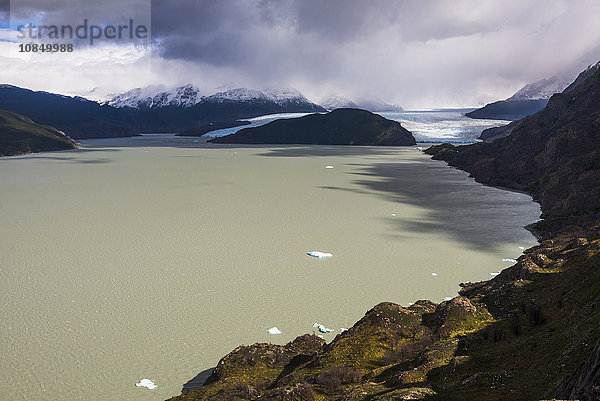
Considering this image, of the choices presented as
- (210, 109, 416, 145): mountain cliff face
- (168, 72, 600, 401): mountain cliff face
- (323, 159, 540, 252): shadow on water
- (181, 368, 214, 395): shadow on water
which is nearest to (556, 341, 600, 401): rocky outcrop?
(168, 72, 600, 401): mountain cliff face

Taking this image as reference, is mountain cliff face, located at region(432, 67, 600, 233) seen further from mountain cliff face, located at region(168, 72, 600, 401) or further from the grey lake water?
mountain cliff face, located at region(168, 72, 600, 401)

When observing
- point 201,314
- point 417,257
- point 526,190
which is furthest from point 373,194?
point 201,314

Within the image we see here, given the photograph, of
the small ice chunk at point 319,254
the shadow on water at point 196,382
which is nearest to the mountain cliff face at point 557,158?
the small ice chunk at point 319,254

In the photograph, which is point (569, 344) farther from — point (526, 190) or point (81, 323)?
point (526, 190)

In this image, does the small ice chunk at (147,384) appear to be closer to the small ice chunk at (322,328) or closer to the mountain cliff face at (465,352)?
the mountain cliff face at (465,352)

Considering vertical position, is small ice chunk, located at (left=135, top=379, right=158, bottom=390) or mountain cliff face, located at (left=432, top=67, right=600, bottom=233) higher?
mountain cliff face, located at (left=432, top=67, right=600, bottom=233)

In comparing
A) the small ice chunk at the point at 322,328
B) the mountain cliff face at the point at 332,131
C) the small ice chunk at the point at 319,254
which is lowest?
the small ice chunk at the point at 322,328
